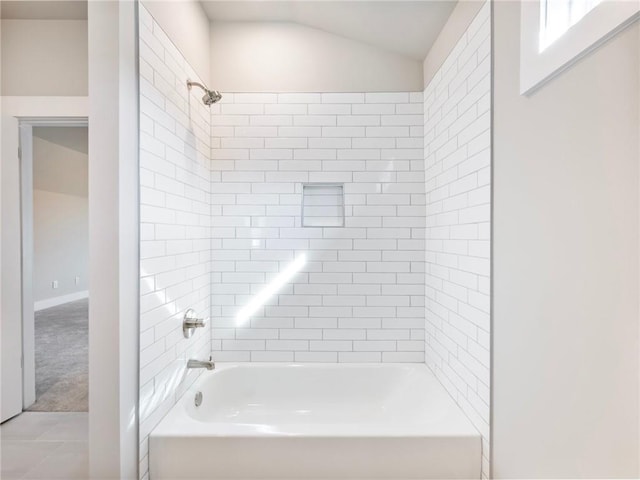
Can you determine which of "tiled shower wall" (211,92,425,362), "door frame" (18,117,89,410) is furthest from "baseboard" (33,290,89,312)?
"tiled shower wall" (211,92,425,362)

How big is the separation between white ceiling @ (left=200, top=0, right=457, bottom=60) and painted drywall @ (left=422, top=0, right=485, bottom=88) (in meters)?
0.05

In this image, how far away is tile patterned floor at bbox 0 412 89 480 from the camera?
6.21 feet

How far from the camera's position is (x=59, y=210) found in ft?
21.5

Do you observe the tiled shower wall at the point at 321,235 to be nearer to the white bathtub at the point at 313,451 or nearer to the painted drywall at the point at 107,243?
the white bathtub at the point at 313,451

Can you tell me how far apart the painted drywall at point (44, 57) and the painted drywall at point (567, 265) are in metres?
2.76

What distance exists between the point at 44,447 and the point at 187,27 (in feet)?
8.89

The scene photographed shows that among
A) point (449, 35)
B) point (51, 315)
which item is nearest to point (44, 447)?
point (449, 35)

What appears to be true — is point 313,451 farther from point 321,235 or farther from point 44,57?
point 44,57

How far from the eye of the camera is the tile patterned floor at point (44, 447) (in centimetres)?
189

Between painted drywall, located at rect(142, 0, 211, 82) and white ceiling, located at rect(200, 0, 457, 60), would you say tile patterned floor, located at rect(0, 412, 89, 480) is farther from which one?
white ceiling, located at rect(200, 0, 457, 60)

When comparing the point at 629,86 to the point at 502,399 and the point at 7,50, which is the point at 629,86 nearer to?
the point at 502,399

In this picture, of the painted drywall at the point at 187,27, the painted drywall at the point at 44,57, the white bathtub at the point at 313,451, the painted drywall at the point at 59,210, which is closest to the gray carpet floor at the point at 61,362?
the painted drywall at the point at 59,210

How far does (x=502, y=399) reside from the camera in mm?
1451

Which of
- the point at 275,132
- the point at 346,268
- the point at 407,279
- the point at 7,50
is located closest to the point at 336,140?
the point at 275,132
